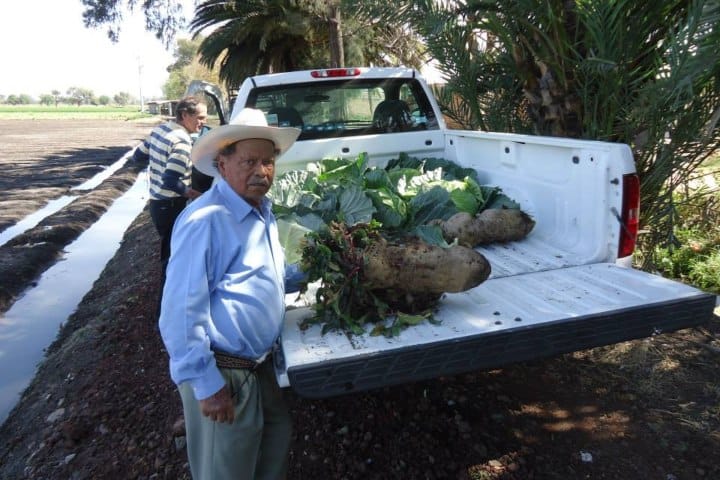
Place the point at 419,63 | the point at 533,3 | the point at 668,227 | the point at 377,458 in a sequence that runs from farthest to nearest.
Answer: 1. the point at 419,63
2. the point at 533,3
3. the point at 668,227
4. the point at 377,458

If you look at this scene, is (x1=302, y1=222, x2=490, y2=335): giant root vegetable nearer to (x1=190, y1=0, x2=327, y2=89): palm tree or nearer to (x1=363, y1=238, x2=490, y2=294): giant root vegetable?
(x1=363, y1=238, x2=490, y2=294): giant root vegetable

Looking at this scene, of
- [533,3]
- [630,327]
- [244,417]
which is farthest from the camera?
[533,3]

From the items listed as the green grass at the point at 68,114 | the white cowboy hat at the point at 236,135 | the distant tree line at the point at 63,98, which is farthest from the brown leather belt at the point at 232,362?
the distant tree line at the point at 63,98

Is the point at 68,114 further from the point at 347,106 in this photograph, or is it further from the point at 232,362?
the point at 232,362

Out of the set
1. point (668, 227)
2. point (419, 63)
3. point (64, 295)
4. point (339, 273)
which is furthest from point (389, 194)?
point (419, 63)

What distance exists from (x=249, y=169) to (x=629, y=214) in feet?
6.79

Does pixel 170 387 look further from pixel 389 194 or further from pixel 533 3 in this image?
pixel 533 3

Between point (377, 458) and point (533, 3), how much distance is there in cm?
399

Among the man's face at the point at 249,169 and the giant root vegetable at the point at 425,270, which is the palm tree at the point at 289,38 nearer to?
the giant root vegetable at the point at 425,270

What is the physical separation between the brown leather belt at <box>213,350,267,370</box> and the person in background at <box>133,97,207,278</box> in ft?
10.5

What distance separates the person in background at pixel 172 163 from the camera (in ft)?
16.3

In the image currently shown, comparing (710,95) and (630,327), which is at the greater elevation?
(710,95)

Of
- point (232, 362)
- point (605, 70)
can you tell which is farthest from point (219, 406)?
point (605, 70)

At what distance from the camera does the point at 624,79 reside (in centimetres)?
455
